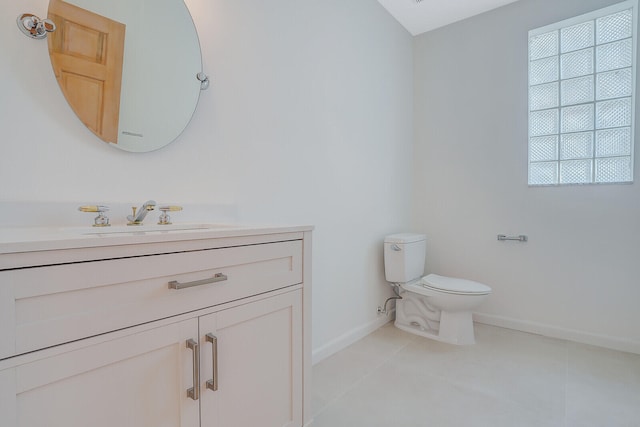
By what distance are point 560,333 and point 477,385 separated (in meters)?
1.06

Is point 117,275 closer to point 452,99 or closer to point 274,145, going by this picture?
point 274,145

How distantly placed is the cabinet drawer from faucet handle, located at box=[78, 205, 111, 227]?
38 centimetres

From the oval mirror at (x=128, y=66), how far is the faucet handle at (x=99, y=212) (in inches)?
9.2

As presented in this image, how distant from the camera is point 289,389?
1170mm

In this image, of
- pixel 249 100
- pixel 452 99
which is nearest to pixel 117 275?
pixel 249 100

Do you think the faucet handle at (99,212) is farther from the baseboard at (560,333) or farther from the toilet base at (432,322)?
the baseboard at (560,333)

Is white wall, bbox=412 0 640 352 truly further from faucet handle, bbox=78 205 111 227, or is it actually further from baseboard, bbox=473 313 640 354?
faucet handle, bbox=78 205 111 227

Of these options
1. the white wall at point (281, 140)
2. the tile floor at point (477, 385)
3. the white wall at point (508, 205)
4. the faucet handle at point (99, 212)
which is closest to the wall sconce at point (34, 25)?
the white wall at point (281, 140)

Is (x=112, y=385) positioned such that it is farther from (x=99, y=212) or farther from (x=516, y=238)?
(x=516, y=238)

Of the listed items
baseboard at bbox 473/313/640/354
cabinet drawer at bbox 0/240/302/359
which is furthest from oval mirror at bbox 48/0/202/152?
baseboard at bbox 473/313/640/354

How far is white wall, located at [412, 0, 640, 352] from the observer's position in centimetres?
211

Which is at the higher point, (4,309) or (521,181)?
(521,181)

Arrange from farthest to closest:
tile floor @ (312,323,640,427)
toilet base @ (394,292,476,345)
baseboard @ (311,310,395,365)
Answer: toilet base @ (394,292,476,345)
baseboard @ (311,310,395,365)
tile floor @ (312,323,640,427)

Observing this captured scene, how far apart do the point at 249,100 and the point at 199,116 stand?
11.1 inches
